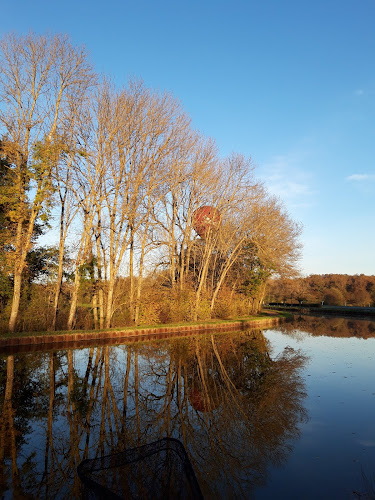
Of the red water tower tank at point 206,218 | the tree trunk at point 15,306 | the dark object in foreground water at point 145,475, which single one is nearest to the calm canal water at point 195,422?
the dark object in foreground water at point 145,475

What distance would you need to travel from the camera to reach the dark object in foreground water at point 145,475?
12.0ft

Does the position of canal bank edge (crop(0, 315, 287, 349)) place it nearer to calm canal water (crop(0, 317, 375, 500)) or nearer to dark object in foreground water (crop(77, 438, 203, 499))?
calm canal water (crop(0, 317, 375, 500))

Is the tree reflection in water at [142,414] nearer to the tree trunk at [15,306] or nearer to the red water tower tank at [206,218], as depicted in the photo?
the tree trunk at [15,306]

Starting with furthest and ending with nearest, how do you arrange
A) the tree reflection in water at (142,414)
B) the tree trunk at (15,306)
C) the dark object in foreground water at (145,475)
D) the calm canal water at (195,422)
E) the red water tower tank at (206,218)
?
the red water tower tank at (206,218) → the tree trunk at (15,306) → the tree reflection in water at (142,414) → the calm canal water at (195,422) → the dark object in foreground water at (145,475)

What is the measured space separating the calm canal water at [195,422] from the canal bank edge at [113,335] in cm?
156

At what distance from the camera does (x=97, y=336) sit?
1556 centimetres

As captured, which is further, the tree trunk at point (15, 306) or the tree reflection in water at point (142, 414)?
the tree trunk at point (15, 306)

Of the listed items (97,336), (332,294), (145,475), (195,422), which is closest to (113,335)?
(97,336)

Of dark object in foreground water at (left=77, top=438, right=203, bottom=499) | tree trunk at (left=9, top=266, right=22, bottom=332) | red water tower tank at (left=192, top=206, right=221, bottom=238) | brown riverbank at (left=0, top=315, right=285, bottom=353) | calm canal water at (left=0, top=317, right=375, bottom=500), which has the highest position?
red water tower tank at (left=192, top=206, right=221, bottom=238)

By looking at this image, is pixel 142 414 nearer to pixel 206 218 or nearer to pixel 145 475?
pixel 145 475

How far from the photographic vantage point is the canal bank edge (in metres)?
13.3

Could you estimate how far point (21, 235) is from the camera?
1468cm

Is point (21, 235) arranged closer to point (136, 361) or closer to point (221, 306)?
point (136, 361)

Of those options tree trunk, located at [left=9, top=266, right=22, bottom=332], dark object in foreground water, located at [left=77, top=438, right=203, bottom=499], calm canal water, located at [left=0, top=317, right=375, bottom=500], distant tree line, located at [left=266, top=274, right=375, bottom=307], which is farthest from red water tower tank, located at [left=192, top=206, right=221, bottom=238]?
distant tree line, located at [left=266, top=274, right=375, bottom=307]
